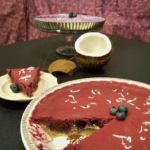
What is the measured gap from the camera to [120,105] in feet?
2.81

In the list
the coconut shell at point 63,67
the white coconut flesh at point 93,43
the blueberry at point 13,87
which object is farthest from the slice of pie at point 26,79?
the white coconut flesh at point 93,43

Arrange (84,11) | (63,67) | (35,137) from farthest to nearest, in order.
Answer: (84,11)
(63,67)
(35,137)

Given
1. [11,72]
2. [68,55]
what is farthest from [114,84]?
[68,55]

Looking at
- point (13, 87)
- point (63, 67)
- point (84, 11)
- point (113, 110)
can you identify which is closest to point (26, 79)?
point (13, 87)

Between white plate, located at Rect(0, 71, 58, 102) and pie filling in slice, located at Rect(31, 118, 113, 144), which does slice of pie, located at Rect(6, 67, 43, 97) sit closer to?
white plate, located at Rect(0, 71, 58, 102)

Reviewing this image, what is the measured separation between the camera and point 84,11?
2723 mm

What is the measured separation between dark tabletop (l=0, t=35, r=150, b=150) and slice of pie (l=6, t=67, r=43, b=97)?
102mm

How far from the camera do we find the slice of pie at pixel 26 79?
1115mm

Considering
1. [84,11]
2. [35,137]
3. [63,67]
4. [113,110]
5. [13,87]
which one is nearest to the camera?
[35,137]

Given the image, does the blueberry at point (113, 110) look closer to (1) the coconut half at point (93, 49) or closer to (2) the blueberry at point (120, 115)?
(2) the blueberry at point (120, 115)

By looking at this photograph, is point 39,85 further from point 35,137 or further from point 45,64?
point 35,137

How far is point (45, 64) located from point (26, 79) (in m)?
0.46

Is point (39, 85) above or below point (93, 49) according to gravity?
below

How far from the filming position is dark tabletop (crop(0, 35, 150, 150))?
2.91 feet
